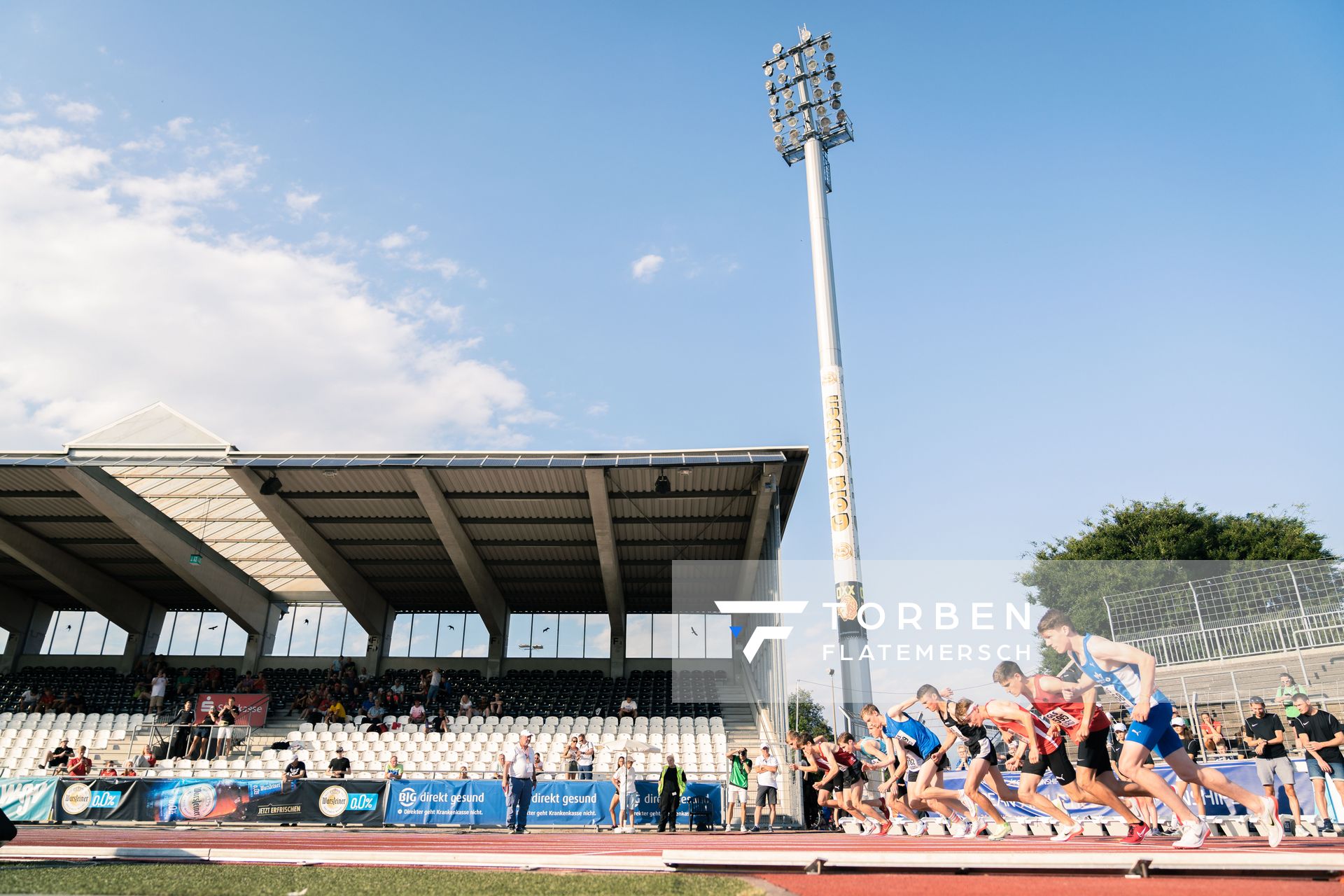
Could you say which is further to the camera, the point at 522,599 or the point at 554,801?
the point at 522,599

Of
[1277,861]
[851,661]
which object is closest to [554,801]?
[851,661]

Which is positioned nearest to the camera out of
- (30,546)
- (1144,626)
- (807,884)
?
(807,884)

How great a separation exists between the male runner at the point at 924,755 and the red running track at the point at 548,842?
2.17ft

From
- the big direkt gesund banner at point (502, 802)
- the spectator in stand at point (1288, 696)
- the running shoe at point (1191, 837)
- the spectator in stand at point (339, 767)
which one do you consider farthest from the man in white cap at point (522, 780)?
the spectator in stand at point (1288, 696)

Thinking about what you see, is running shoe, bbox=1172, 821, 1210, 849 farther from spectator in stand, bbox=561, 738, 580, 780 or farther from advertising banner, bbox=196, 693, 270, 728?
advertising banner, bbox=196, 693, 270, 728

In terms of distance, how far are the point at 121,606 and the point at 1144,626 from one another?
37.5 meters

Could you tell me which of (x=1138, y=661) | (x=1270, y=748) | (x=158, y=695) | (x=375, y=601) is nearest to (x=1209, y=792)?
(x=1270, y=748)

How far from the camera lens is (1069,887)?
193 inches

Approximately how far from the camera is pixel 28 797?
50.5 feet

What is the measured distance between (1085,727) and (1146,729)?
52 centimetres

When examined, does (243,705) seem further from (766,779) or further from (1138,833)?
(1138,833)

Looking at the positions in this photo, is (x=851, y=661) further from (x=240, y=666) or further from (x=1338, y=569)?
(x=240, y=666)

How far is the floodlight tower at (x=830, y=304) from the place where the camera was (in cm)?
2006

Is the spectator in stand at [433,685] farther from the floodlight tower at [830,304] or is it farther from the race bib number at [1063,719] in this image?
the race bib number at [1063,719]
